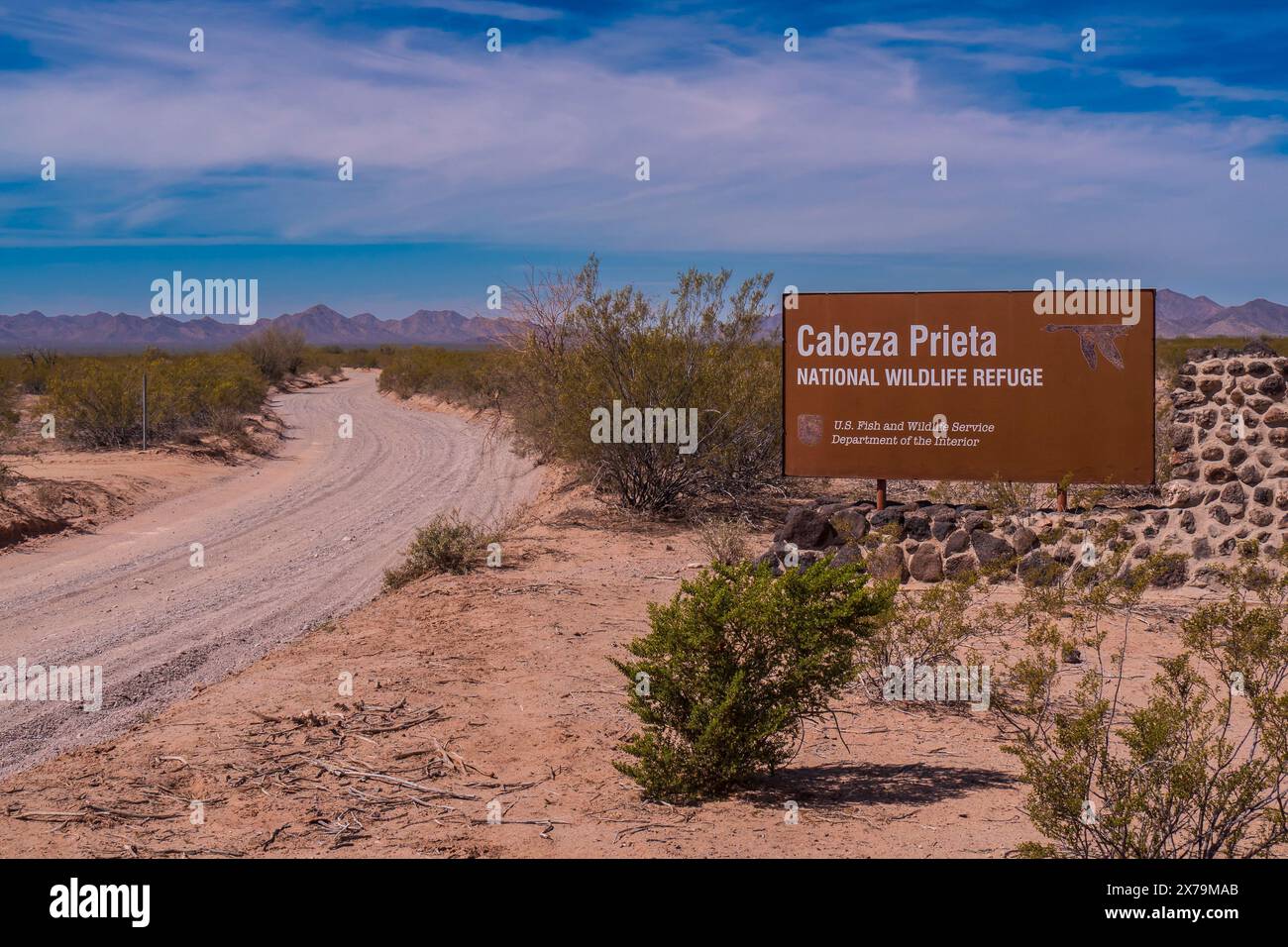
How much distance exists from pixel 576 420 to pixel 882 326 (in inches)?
233

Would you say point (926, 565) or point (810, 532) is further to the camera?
point (810, 532)

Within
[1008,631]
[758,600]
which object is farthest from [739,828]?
[1008,631]

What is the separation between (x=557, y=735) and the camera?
7.39 meters

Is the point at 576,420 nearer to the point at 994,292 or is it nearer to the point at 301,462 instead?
the point at 994,292

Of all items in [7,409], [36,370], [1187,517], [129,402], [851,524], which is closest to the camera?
[1187,517]

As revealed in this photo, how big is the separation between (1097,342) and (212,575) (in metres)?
11.2

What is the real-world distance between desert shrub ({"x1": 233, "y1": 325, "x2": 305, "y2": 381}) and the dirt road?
129ft

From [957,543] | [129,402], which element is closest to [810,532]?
[957,543]

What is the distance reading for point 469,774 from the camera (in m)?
6.71

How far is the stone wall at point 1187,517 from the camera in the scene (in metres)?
10.9

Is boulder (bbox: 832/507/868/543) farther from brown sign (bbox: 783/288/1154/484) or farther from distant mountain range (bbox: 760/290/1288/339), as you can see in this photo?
distant mountain range (bbox: 760/290/1288/339)

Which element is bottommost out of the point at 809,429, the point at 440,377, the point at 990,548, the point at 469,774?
the point at 469,774

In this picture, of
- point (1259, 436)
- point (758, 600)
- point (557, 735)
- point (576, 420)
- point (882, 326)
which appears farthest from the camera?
point (576, 420)

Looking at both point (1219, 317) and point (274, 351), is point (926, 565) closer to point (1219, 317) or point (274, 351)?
point (274, 351)
